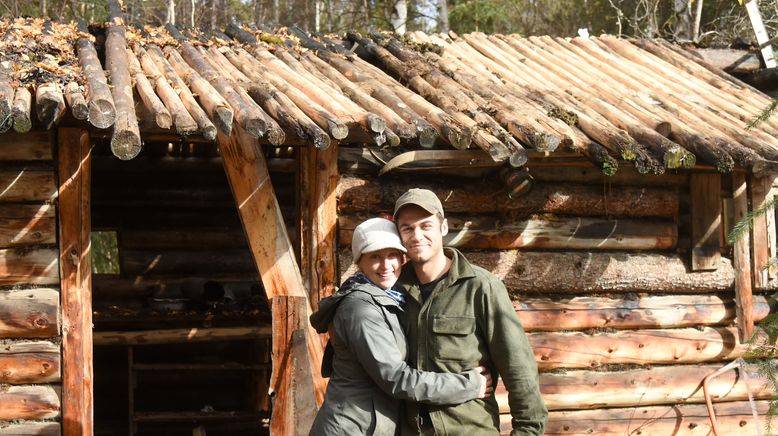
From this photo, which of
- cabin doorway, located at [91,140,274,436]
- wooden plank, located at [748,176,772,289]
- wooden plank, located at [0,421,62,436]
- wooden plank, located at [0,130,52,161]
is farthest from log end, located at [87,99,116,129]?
wooden plank, located at [748,176,772,289]

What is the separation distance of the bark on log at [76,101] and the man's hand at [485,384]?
8.52 ft

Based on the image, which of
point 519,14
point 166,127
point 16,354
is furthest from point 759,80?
point 519,14

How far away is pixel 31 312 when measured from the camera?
5941mm

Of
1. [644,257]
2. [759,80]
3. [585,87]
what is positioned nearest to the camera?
[644,257]

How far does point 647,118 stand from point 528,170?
1104mm

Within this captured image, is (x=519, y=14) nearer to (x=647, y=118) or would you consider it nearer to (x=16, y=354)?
(x=647, y=118)

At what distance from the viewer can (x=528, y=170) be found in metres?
6.88

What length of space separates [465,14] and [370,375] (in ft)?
52.2

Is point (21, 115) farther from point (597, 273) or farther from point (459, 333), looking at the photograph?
point (597, 273)

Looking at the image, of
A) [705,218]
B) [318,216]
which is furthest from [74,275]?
[705,218]

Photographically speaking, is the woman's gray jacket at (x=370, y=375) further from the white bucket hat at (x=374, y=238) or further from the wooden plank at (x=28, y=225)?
the wooden plank at (x=28, y=225)

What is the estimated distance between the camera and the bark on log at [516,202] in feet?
21.4

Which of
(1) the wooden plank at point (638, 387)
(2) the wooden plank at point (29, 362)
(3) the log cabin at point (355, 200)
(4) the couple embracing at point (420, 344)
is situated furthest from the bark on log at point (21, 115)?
(1) the wooden plank at point (638, 387)

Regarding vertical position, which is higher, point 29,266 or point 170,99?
point 170,99
